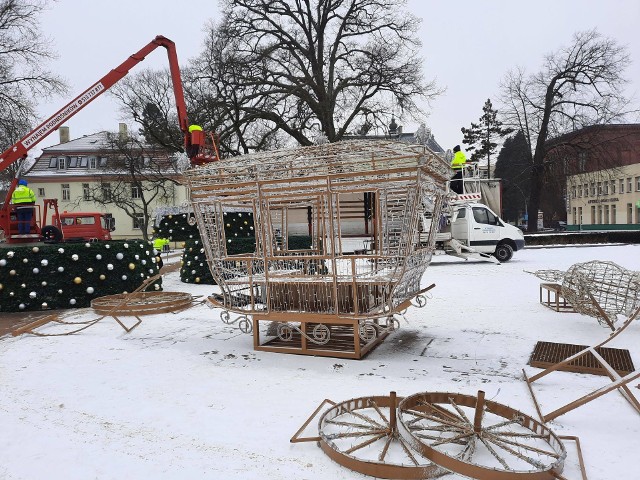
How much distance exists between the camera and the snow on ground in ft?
11.2

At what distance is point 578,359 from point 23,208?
1440 centimetres

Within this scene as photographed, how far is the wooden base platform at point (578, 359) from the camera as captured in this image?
5055 millimetres

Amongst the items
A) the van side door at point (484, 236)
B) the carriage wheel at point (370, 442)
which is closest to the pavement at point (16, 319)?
the carriage wheel at point (370, 442)

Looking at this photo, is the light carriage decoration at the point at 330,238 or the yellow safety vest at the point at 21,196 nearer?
the light carriage decoration at the point at 330,238

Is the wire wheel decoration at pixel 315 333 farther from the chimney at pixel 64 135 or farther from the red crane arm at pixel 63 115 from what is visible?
the chimney at pixel 64 135

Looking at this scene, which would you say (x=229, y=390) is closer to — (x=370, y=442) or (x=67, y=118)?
(x=370, y=442)

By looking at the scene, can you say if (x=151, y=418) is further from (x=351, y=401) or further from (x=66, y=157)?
(x=66, y=157)

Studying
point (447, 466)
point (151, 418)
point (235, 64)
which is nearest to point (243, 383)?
point (151, 418)

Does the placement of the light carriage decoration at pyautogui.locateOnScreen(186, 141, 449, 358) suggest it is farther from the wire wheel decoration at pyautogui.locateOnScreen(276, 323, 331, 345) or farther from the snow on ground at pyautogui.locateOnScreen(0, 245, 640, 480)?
the snow on ground at pyautogui.locateOnScreen(0, 245, 640, 480)

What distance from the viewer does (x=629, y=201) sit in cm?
4538

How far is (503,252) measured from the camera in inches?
678

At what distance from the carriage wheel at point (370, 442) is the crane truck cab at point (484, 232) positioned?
13.6 meters

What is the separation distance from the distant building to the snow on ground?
2635cm

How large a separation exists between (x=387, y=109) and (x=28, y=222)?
1596 cm
